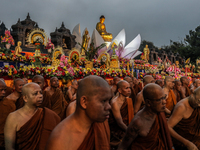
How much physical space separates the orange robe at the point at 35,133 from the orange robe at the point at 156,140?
1036 mm

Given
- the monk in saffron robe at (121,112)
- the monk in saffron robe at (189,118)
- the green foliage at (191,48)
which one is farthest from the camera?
the green foliage at (191,48)

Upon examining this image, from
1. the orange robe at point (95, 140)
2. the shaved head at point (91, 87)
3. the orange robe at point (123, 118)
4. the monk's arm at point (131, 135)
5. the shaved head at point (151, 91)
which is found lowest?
the orange robe at point (123, 118)

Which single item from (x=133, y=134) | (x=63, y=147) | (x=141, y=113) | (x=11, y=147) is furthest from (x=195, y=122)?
(x=11, y=147)

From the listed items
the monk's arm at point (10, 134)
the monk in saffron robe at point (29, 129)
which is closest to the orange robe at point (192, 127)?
the monk in saffron robe at point (29, 129)

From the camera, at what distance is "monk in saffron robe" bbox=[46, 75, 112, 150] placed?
1.22m

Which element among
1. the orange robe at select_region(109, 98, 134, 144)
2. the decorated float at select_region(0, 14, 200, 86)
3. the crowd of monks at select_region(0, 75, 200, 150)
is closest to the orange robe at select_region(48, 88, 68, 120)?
the crowd of monks at select_region(0, 75, 200, 150)

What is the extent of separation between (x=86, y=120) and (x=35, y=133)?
1233 mm

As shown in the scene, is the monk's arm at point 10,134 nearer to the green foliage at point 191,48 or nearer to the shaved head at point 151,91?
the shaved head at point 151,91

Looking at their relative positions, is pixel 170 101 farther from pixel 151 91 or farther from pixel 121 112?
pixel 151 91

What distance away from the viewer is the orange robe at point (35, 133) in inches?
87.4

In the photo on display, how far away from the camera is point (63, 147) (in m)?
1.17

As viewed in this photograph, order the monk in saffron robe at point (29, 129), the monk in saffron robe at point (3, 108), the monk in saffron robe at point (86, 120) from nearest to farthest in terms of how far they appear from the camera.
Answer: the monk in saffron robe at point (86, 120), the monk in saffron robe at point (29, 129), the monk in saffron robe at point (3, 108)

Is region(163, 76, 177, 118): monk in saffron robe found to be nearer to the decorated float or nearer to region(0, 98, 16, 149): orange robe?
region(0, 98, 16, 149): orange robe

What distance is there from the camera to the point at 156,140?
2004 millimetres
